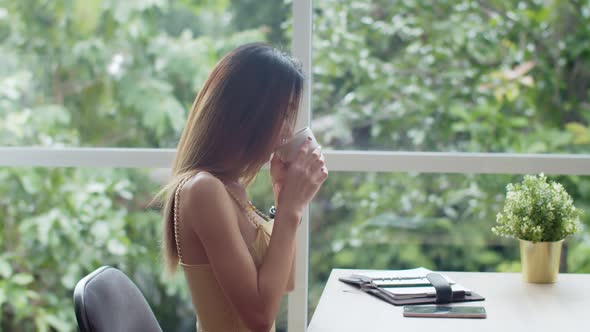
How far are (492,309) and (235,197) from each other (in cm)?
70

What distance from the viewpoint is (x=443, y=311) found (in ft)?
5.83

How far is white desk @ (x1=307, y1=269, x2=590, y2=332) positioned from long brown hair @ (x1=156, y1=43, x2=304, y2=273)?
408 mm

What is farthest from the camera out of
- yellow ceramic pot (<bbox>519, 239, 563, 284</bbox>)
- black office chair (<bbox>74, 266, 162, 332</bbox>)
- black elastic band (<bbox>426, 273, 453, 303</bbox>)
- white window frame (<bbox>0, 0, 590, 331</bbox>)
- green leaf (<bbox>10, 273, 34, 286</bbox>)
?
green leaf (<bbox>10, 273, 34, 286</bbox>)

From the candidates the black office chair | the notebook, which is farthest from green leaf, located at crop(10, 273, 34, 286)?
the notebook

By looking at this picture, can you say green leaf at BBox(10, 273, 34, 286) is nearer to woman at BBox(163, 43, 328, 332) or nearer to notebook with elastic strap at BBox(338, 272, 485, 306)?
A: woman at BBox(163, 43, 328, 332)

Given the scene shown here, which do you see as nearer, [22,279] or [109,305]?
Answer: [109,305]

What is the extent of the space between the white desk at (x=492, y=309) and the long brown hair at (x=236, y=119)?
0.41 meters

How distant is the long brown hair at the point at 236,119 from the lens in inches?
65.3

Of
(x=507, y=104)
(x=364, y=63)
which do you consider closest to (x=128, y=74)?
(x=364, y=63)

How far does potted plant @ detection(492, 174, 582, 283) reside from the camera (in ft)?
6.88

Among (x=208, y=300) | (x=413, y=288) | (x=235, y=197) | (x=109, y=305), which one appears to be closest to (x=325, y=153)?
(x=413, y=288)

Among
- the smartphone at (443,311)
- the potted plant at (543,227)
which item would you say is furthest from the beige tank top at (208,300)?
the potted plant at (543,227)

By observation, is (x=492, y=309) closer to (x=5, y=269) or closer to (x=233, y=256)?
(x=233, y=256)

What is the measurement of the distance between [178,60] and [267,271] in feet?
4.47
